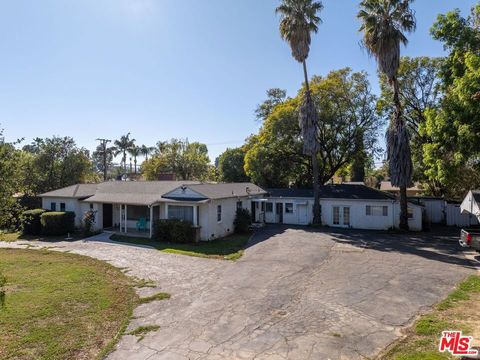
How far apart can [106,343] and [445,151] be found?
18330mm

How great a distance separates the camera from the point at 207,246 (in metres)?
19.8

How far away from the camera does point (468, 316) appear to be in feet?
29.0

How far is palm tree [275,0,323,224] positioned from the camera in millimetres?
26828

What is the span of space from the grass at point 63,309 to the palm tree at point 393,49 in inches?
782

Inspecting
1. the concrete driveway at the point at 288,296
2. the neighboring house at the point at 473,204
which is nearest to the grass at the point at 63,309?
the concrete driveway at the point at 288,296

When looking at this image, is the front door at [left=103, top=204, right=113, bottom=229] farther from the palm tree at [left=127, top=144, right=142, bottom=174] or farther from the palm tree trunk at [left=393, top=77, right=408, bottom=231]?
the palm tree at [left=127, top=144, right=142, bottom=174]

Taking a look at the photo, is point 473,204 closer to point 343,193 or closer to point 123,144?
point 343,193

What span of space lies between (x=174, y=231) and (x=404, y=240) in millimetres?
14956

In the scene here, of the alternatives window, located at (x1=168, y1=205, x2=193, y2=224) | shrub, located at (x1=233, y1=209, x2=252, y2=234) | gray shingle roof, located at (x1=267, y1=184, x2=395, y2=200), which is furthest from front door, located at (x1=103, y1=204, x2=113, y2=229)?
gray shingle roof, located at (x1=267, y1=184, x2=395, y2=200)

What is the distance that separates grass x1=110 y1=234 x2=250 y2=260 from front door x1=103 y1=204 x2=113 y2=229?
13.2 feet

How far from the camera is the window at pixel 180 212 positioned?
72.4ft

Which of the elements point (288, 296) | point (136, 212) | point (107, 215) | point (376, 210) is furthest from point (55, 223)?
point (376, 210)

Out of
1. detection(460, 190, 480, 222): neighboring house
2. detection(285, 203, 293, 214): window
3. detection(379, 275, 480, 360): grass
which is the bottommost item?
detection(379, 275, 480, 360): grass

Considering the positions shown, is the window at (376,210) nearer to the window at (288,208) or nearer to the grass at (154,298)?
the window at (288,208)
